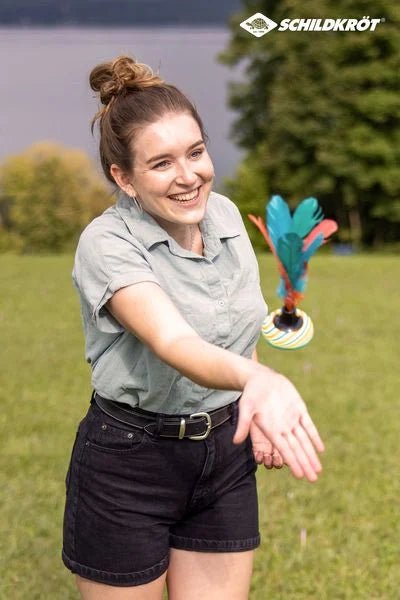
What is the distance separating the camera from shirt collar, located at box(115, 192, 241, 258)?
2305 mm

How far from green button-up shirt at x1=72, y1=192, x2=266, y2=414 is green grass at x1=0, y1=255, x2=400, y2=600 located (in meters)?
2.05

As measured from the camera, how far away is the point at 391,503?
17.0 ft

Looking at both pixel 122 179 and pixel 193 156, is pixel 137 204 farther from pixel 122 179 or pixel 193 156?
pixel 193 156

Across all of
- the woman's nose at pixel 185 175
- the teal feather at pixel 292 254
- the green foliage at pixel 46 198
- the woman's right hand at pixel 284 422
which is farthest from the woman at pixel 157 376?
the green foliage at pixel 46 198

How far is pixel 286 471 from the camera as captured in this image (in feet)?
18.5

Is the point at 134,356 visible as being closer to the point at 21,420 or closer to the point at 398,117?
the point at 21,420

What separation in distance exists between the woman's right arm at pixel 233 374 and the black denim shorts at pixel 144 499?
0.42m

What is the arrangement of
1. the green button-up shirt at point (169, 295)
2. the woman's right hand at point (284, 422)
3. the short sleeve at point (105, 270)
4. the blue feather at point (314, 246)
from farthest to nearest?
the blue feather at point (314, 246)
the green button-up shirt at point (169, 295)
the short sleeve at point (105, 270)
the woman's right hand at point (284, 422)

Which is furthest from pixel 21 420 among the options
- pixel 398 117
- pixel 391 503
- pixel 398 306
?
pixel 398 117

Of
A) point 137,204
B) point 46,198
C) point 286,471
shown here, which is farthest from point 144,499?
point 46,198

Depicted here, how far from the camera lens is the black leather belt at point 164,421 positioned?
93.7 inches

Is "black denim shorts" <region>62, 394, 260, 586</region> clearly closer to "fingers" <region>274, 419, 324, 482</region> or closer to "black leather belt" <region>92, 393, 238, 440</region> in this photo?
"black leather belt" <region>92, 393, 238, 440</region>

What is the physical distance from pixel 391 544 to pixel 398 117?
30.7m

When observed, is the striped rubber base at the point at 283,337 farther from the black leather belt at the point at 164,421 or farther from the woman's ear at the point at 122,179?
the woman's ear at the point at 122,179
